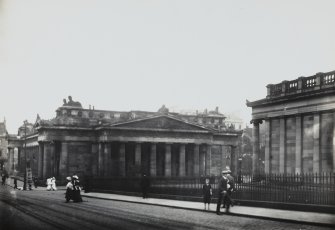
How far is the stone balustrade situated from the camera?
101 ft

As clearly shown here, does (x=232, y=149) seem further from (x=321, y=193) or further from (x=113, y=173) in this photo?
(x=321, y=193)

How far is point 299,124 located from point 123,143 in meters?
34.0

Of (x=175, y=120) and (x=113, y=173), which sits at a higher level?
(x=175, y=120)

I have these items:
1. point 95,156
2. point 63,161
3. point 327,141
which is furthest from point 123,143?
point 327,141

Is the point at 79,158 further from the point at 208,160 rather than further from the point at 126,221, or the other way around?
the point at 126,221

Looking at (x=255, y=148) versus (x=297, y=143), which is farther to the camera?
(x=255, y=148)

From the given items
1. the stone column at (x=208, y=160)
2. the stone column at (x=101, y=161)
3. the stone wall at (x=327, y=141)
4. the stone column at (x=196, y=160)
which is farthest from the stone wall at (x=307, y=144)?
the stone column at (x=208, y=160)

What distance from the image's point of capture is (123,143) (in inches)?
2485

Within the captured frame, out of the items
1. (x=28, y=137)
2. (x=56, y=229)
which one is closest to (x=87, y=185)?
(x=56, y=229)

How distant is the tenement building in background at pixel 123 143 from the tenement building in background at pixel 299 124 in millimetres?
27579

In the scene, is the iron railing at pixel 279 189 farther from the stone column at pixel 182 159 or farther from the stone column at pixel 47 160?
the stone column at pixel 182 159

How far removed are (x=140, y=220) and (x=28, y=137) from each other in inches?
2702

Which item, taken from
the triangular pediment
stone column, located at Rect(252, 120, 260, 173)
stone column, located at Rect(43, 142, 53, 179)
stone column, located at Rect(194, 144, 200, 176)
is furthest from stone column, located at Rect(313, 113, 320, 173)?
stone column, located at Rect(43, 142, 53, 179)

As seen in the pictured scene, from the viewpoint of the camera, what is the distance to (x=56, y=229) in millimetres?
14992
